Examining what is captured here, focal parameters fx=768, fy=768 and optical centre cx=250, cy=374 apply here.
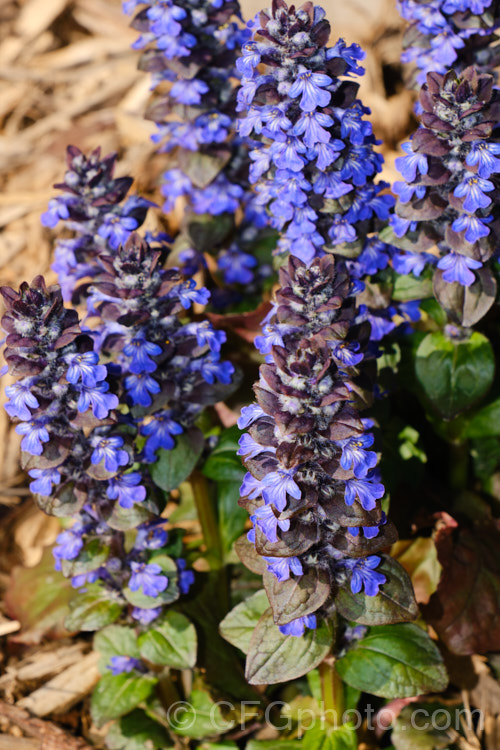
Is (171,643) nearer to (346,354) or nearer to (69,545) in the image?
(69,545)

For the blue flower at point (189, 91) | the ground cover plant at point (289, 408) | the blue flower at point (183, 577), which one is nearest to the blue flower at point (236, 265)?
the ground cover plant at point (289, 408)

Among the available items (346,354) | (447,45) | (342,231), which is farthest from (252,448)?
(447,45)

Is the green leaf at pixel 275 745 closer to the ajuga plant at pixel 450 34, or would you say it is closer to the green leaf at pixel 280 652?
the green leaf at pixel 280 652

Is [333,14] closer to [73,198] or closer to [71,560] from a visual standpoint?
[73,198]

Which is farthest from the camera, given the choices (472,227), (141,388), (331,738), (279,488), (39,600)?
(39,600)

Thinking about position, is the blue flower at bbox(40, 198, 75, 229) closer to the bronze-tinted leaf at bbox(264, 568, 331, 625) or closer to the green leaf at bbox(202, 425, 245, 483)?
the green leaf at bbox(202, 425, 245, 483)

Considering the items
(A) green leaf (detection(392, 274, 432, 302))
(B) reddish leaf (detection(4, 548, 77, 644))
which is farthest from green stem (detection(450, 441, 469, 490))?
(B) reddish leaf (detection(4, 548, 77, 644))
